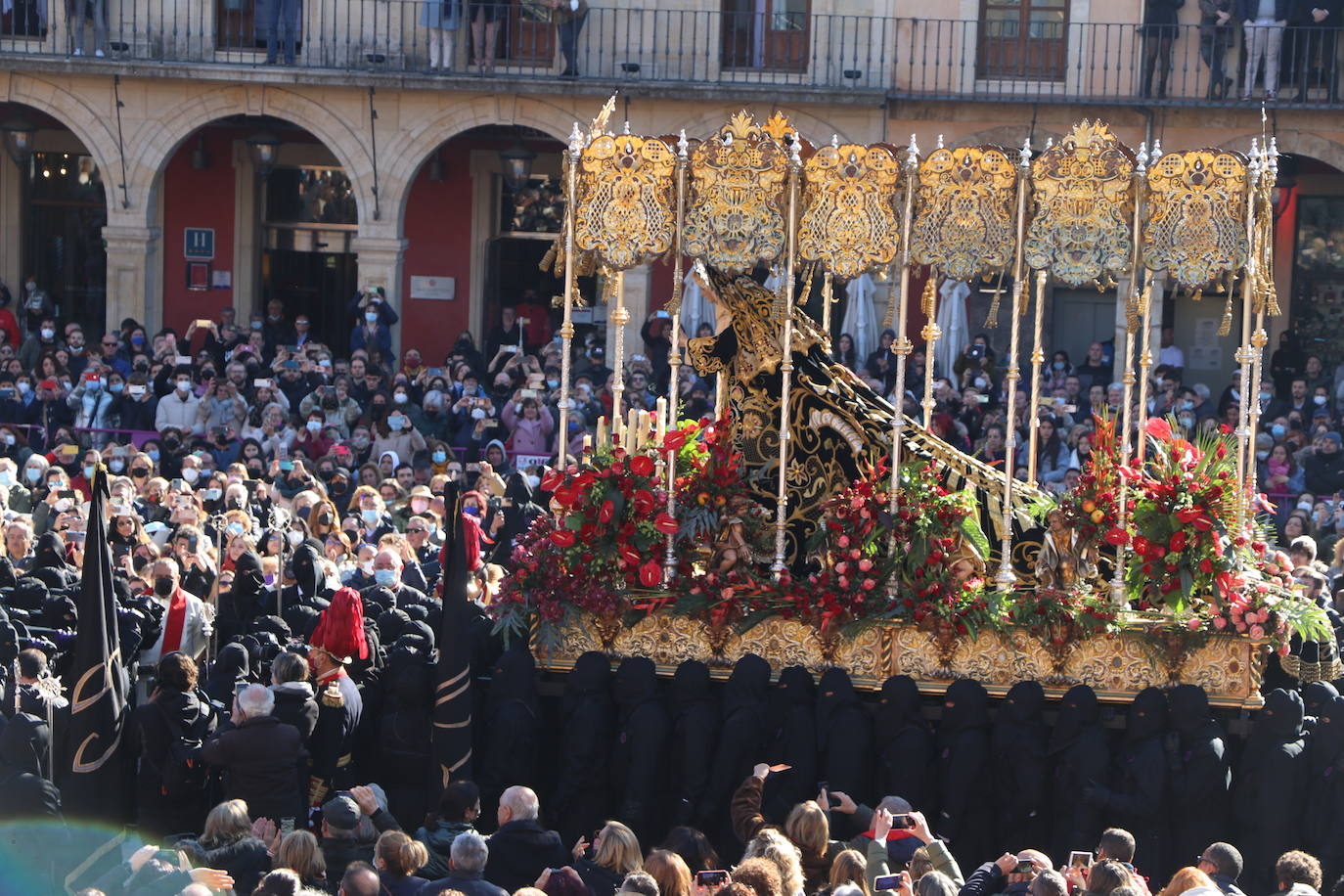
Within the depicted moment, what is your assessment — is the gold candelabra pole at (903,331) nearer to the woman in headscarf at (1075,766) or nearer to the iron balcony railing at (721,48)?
the woman in headscarf at (1075,766)

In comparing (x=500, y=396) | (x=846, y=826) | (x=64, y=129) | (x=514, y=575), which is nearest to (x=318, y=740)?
(x=514, y=575)

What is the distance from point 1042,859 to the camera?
891 cm

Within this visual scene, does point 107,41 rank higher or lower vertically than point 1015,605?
higher

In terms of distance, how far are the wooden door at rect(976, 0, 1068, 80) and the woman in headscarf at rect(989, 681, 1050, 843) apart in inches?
541

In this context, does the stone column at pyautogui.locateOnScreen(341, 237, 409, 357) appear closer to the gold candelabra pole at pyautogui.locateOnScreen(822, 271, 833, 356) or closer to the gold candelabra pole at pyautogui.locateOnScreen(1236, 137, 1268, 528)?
the gold candelabra pole at pyautogui.locateOnScreen(822, 271, 833, 356)

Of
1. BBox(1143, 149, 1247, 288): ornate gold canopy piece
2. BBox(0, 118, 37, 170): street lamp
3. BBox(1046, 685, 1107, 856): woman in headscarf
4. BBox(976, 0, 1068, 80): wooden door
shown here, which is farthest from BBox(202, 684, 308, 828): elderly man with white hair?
BBox(0, 118, 37, 170): street lamp

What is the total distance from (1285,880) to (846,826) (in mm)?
2597

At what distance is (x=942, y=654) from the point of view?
461 inches

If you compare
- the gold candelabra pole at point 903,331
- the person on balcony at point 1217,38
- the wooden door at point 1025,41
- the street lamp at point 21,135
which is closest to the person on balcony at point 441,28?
the street lamp at point 21,135

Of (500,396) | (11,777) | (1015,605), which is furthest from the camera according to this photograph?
(500,396)

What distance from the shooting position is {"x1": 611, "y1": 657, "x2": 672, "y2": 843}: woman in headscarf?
11.2 m

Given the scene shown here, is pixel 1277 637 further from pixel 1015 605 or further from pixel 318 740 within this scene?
pixel 318 740

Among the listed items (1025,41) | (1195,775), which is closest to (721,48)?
(1025,41)

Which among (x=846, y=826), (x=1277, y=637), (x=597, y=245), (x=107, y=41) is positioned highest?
(x=107, y=41)
